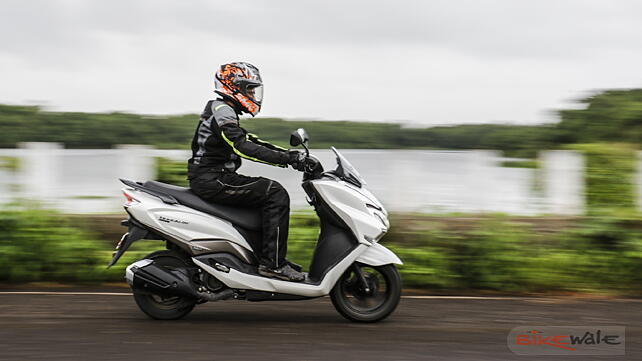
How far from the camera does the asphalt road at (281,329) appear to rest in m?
5.56

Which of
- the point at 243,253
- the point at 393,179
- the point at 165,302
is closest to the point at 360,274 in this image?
the point at 243,253

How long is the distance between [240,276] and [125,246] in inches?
36.0

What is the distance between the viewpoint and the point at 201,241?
6.43 metres

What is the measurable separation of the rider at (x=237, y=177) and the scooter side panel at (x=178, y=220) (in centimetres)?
18

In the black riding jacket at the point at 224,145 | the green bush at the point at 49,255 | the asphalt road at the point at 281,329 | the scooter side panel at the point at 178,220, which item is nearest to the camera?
the asphalt road at the point at 281,329

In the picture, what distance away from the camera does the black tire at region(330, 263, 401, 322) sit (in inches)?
256

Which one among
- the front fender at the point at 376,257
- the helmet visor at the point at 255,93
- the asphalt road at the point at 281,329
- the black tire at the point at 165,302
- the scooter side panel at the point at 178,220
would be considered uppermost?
the helmet visor at the point at 255,93

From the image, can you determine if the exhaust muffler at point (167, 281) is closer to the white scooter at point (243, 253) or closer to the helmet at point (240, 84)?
the white scooter at point (243, 253)

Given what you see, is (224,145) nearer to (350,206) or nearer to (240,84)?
(240,84)

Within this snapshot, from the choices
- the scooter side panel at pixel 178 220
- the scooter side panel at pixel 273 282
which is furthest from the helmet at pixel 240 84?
the scooter side panel at pixel 273 282

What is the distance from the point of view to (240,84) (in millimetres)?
6457

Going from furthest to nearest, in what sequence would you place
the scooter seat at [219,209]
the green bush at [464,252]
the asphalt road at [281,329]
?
the green bush at [464,252]
the scooter seat at [219,209]
the asphalt road at [281,329]

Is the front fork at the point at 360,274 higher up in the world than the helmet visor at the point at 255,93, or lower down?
lower down

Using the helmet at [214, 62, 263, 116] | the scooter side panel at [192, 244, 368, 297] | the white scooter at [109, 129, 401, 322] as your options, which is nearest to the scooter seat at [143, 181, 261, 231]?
the white scooter at [109, 129, 401, 322]
